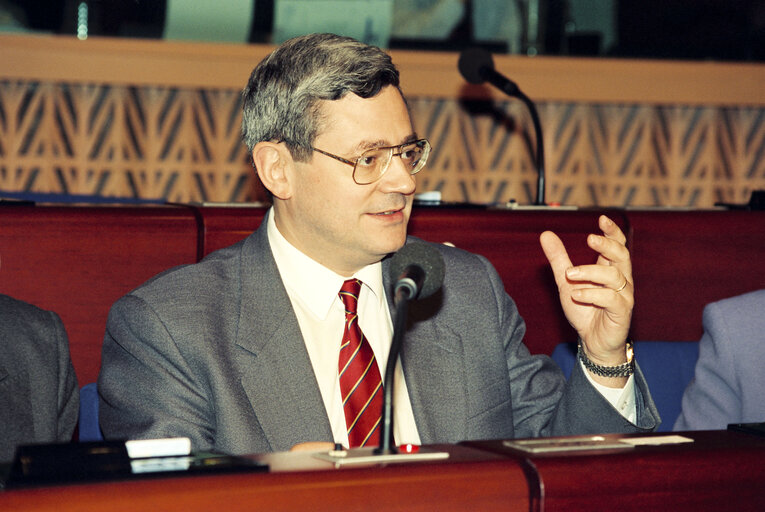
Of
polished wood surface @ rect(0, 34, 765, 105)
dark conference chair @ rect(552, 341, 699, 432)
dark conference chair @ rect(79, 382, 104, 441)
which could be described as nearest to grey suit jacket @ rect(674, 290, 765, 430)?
dark conference chair @ rect(552, 341, 699, 432)

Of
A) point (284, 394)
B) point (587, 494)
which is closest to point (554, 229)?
point (284, 394)

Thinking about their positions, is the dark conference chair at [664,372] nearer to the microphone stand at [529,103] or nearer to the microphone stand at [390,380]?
the microphone stand at [529,103]

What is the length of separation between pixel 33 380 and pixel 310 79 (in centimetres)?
77

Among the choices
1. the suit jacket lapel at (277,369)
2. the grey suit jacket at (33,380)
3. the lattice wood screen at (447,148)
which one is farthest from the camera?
the lattice wood screen at (447,148)

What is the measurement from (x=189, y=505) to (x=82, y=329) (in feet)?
4.24

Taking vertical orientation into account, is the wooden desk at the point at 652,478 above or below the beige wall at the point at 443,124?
below

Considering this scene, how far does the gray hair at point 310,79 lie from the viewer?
6.00 feet

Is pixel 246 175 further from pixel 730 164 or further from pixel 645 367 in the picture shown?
pixel 645 367

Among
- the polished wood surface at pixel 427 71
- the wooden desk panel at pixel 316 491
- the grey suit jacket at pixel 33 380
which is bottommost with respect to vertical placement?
the grey suit jacket at pixel 33 380

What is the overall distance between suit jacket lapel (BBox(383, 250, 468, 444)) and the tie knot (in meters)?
0.09

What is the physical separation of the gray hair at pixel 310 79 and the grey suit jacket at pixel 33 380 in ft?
1.93

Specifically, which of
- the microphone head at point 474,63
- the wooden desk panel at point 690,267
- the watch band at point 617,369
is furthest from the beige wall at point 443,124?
the watch band at point 617,369

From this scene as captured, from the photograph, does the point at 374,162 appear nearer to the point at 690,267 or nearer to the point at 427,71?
the point at 690,267

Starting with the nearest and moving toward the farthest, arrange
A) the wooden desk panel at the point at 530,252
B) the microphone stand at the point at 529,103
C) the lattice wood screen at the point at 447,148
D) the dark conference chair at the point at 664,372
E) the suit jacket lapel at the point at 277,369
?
the suit jacket lapel at the point at 277,369, the dark conference chair at the point at 664,372, the wooden desk panel at the point at 530,252, the microphone stand at the point at 529,103, the lattice wood screen at the point at 447,148
